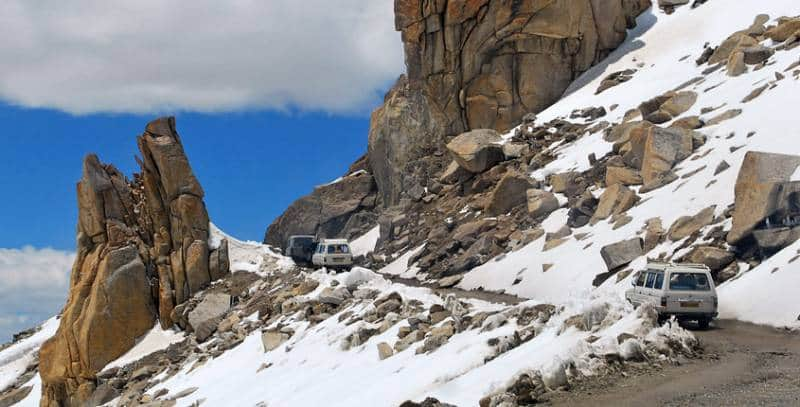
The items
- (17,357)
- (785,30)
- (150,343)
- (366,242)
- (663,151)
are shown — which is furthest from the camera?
(366,242)

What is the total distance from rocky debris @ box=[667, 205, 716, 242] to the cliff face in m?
30.1

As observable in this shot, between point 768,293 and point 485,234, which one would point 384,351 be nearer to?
point 768,293

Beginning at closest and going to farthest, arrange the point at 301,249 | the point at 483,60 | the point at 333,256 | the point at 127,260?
the point at 333,256 < the point at 127,260 < the point at 301,249 < the point at 483,60

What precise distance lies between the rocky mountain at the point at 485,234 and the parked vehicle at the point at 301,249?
971 mm

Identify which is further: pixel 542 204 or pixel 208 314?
pixel 208 314

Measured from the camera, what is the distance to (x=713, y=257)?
22828 millimetres

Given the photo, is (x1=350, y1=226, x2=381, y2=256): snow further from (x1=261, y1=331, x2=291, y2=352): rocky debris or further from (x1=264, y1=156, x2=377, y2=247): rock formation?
(x1=261, y1=331, x2=291, y2=352): rocky debris

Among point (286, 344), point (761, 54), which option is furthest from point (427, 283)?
point (761, 54)

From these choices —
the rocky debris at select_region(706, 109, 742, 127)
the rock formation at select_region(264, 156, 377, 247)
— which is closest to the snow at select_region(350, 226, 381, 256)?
the rock formation at select_region(264, 156, 377, 247)

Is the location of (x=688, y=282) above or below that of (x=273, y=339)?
below

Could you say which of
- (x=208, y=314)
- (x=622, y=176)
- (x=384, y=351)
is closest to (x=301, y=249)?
(x=208, y=314)

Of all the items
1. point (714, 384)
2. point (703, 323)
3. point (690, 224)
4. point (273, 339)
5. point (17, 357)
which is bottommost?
point (714, 384)

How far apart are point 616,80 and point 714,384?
1691 inches

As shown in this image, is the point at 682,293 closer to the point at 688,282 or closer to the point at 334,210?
the point at 688,282
